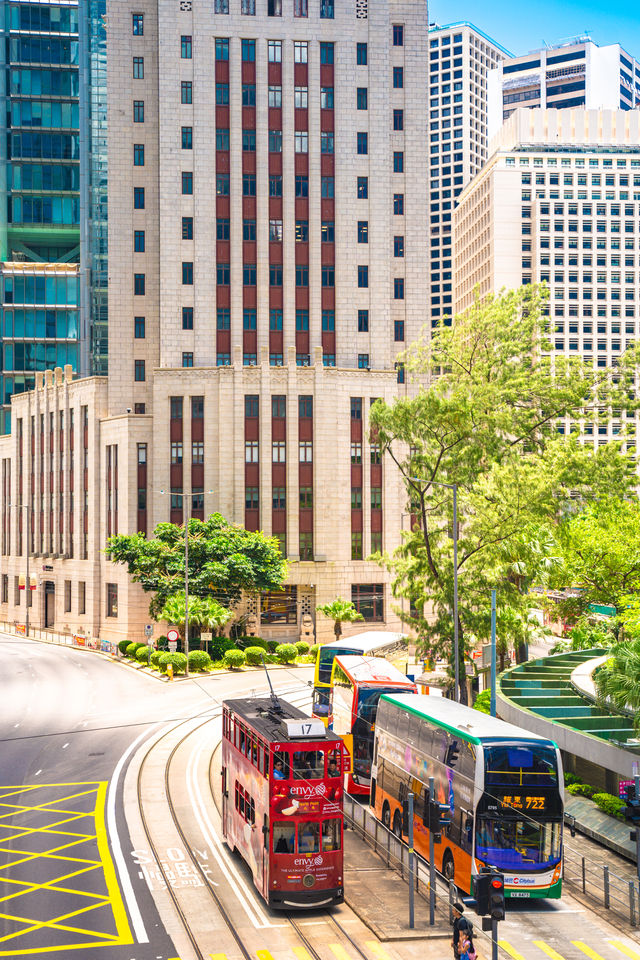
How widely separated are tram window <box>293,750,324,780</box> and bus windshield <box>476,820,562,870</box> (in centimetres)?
419

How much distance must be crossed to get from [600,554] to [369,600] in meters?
37.4

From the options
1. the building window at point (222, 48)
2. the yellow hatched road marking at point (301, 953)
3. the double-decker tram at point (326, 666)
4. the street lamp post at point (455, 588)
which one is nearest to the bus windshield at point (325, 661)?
the double-decker tram at point (326, 666)

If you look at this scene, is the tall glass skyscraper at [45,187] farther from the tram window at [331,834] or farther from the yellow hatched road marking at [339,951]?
the yellow hatched road marking at [339,951]

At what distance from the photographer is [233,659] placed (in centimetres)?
6981

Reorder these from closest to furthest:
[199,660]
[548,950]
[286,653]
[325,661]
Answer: [548,950]
[325,661]
[199,660]
[286,653]

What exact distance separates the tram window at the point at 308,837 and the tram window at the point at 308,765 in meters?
1.11

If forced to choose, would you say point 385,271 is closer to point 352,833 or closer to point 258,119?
point 258,119

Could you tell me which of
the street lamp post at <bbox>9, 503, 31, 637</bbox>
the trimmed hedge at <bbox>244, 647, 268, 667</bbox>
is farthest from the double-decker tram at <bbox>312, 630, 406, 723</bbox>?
the street lamp post at <bbox>9, 503, 31, 637</bbox>

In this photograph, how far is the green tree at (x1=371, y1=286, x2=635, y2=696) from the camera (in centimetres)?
4456

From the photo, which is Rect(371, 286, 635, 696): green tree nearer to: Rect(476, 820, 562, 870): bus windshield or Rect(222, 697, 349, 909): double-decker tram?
Rect(476, 820, 562, 870): bus windshield

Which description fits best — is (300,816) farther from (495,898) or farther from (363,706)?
(363,706)

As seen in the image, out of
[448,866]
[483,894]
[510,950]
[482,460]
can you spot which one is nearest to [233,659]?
[482,460]

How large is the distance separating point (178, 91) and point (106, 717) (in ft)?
196

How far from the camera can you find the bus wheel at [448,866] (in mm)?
25961
